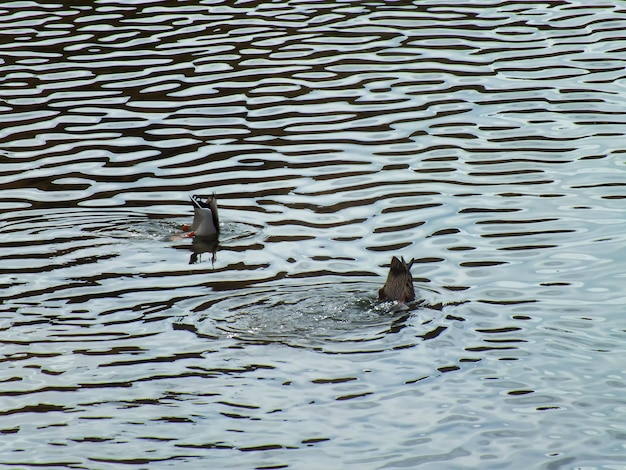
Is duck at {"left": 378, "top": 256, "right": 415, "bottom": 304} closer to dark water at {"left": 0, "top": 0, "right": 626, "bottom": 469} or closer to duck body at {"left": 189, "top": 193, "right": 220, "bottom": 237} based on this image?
dark water at {"left": 0, "top": 0, "right": 626, "bottom": 469}

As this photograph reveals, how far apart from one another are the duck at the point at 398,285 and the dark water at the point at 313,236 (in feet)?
0.82

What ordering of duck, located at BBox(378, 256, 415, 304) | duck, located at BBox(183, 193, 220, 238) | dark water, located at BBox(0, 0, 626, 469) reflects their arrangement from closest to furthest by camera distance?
dark water, located at BBox(0, 0, 626, 469) < duck, located at BBox(378, 256, 415, 304) < duck, located at BBox(183, 193, 220, 238)

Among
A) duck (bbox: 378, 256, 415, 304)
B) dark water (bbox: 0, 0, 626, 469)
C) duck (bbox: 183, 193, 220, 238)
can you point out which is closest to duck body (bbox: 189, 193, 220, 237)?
duck (bbox: 183, 193, 220, 238)

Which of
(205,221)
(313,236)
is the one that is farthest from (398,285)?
(205,221)

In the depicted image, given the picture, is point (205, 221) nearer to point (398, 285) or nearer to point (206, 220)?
point (206, 220)

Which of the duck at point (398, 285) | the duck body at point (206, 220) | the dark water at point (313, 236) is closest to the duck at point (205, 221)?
the duck body at point (206, 220)

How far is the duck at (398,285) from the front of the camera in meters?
11.3

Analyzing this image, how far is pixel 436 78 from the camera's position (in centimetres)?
1939

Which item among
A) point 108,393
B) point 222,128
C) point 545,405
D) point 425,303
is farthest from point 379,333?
point 222,128

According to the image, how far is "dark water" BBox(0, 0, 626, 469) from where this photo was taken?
30.2ft

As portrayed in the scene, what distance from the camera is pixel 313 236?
1349 centimetres

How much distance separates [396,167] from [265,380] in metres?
6.50

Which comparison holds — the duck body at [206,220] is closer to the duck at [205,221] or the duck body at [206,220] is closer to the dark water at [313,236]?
the duck at [205,221]

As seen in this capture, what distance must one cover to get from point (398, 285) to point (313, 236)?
2404mm
